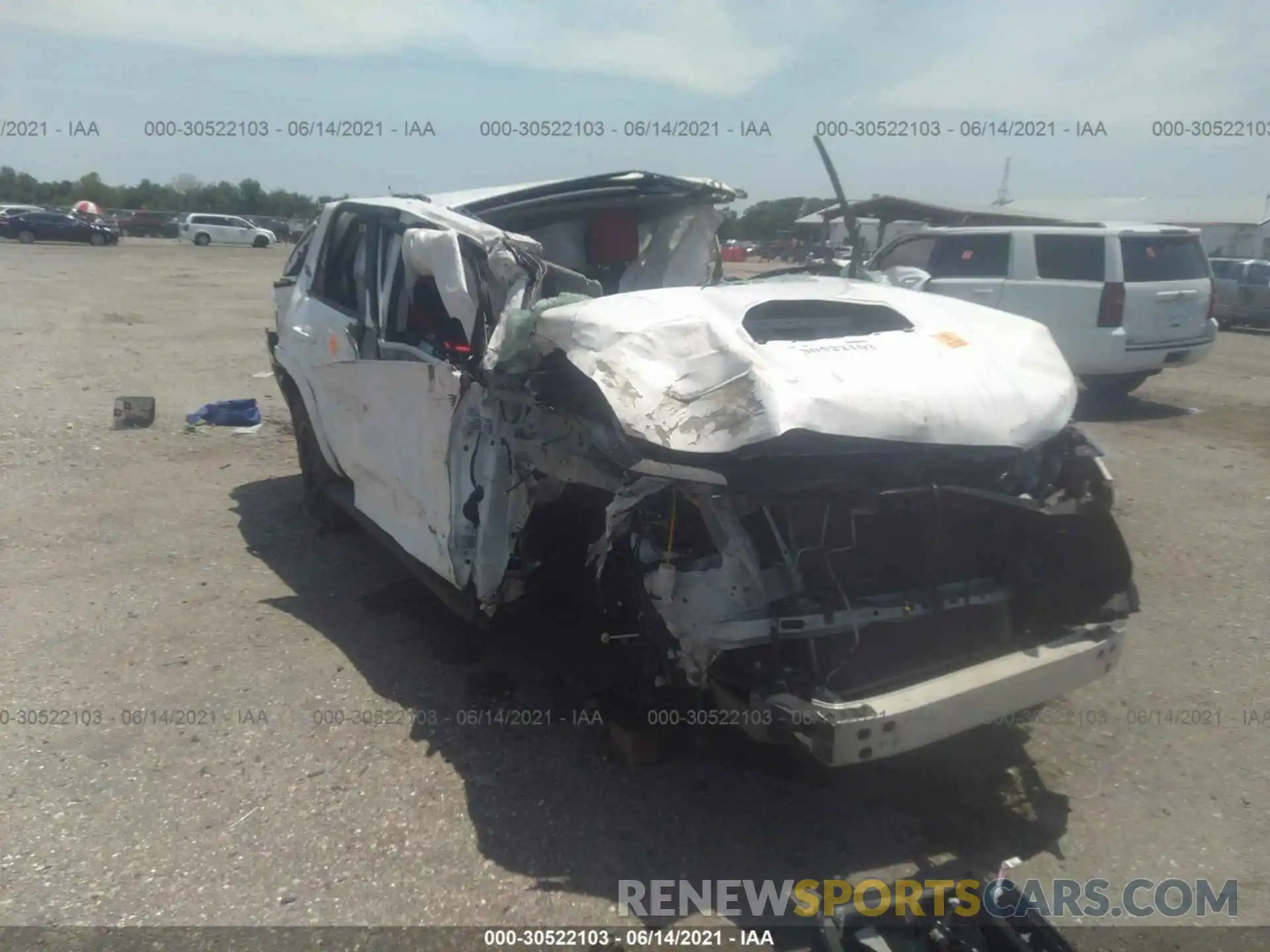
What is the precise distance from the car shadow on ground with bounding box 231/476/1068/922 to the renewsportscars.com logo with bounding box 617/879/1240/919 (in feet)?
0.17

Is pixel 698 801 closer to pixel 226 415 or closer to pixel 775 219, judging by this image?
pixel 226 415

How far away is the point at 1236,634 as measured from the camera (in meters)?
4.80

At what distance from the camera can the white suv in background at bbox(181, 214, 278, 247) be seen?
43.6m

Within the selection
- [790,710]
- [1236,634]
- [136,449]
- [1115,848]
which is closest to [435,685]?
[790,710]

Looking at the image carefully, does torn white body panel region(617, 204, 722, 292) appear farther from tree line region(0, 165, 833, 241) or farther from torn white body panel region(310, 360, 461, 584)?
tree line region(0, 165, 833, 241)

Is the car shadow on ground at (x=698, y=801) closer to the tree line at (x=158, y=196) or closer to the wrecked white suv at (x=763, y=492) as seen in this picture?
the wrecked white suv at (x=763, y=492)

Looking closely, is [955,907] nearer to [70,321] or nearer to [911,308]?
[911,308]

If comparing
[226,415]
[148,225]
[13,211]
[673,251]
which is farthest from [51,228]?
[673,251]

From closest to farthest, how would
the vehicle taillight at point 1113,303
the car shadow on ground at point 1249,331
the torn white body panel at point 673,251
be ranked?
the torn white body panel at point 673,251 < the vehicle taillight at point 1113,303 < the car shadow on ground at point 1249,331

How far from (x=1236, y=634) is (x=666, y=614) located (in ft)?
10.7

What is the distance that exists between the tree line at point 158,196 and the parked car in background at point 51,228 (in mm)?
19718

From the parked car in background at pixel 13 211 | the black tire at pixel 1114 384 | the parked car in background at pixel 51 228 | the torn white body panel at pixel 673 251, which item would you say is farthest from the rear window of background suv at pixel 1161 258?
the parked car in background at pixel 13 211

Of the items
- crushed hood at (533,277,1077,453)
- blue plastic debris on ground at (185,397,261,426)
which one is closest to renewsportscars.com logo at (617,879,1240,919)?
crushed hood at (533,277,1077,453)

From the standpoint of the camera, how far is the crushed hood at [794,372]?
3010mm
